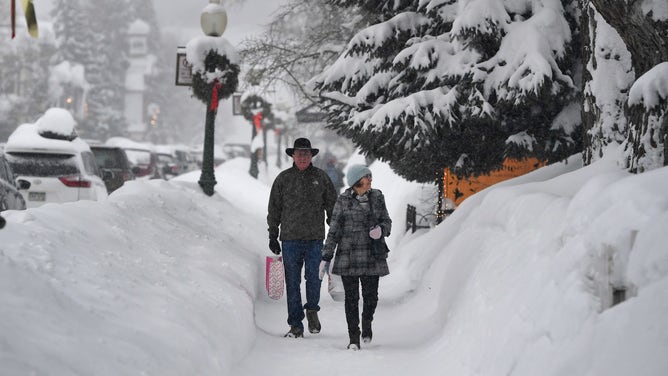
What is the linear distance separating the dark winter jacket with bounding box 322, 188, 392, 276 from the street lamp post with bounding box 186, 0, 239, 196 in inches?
312

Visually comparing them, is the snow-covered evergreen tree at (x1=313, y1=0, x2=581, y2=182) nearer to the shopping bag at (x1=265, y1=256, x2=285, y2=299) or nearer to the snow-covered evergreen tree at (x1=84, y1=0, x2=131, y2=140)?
the shopping bag at (x1=265, y1=256, x2=285, y2=299)

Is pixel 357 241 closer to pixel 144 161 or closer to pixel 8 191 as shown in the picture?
pixel 8 191

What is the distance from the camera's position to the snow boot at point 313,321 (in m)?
8.29

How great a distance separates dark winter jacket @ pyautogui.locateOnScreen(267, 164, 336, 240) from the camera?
815cm

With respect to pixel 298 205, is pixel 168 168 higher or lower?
lower

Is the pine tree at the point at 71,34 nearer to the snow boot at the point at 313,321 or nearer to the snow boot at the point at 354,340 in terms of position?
the snow boot at the point at 313,321

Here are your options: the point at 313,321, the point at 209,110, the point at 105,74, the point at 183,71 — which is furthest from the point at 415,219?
the point at 105,74

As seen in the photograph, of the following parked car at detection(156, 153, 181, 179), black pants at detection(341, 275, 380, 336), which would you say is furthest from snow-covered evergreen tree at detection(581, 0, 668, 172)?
parked car at detection(156, 153, 181, 179)

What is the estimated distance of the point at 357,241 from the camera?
24.5 ft

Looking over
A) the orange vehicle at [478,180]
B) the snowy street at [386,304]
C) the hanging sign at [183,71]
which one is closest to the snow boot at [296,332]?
the snowy street at [386,304]

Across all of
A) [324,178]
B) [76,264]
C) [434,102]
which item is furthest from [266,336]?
[434,102]

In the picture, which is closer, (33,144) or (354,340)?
(354,340)

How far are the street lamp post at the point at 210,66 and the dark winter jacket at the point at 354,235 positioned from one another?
7.92m

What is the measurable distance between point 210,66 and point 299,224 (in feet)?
26.2
